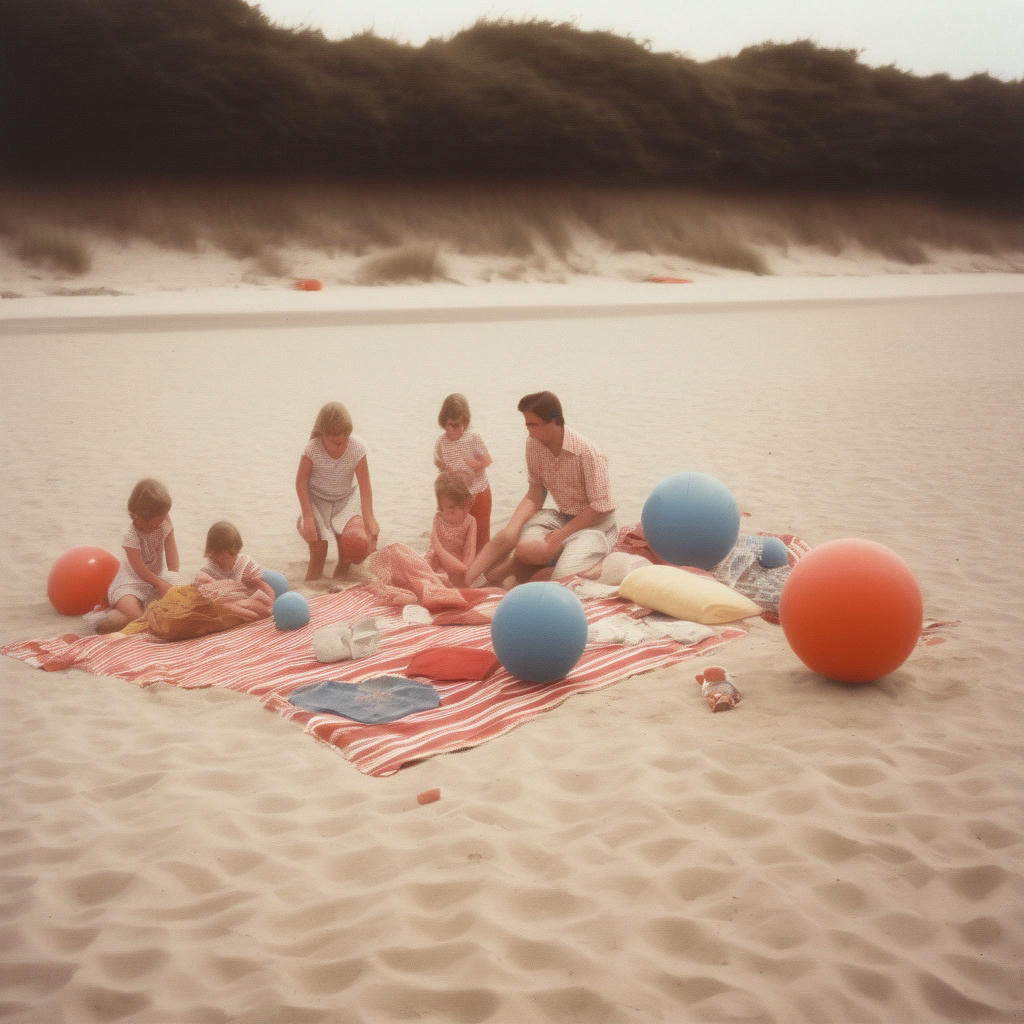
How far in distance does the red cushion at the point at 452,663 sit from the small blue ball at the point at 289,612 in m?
0.99

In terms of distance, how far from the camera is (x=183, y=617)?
5988mm

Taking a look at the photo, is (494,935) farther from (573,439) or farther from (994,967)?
(573,439)

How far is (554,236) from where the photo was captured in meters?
→ 45.8

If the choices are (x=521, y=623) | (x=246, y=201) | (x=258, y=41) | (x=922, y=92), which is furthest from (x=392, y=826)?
(x=922, y=92)

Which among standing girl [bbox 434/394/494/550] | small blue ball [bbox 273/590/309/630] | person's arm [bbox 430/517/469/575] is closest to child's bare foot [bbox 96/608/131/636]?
small blue ball [bbox 273/590/309/630]

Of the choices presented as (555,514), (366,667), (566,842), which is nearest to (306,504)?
(555,514)

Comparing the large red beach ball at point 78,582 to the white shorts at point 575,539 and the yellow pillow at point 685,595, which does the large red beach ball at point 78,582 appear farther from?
the yellow pillow at point 685,595

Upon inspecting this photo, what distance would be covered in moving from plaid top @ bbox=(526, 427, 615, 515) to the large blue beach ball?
0.35 m

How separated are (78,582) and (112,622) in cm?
50

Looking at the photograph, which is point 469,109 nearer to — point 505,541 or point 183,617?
point 505,541

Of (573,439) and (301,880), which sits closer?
(301,880)

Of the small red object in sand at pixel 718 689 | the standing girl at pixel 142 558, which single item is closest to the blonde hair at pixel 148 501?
the standing girl at pixel 142 558

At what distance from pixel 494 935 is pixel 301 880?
0.73 m

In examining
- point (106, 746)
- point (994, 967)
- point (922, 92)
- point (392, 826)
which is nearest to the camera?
point (994, 967)
